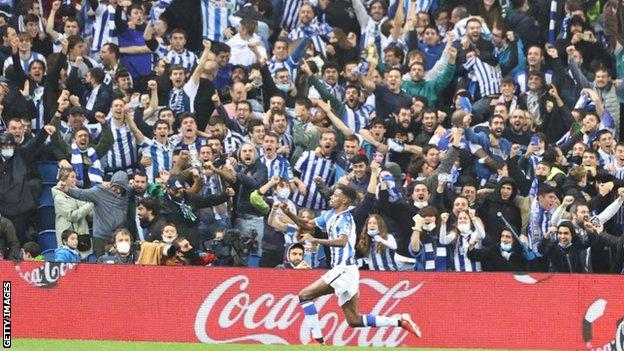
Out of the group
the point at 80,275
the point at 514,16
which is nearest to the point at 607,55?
the point at 514,16

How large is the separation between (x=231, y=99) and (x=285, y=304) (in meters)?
5.34

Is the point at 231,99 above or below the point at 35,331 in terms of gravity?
above

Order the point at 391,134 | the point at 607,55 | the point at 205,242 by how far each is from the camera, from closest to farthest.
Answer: the point at 205,242, the point at 391,134, the point at 607,55

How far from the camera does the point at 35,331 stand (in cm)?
2386

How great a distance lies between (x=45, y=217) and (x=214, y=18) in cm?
558

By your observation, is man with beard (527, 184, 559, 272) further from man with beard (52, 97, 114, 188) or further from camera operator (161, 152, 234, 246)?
man with beard (52, 97, 114, 188)

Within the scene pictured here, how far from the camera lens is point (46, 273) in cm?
2384

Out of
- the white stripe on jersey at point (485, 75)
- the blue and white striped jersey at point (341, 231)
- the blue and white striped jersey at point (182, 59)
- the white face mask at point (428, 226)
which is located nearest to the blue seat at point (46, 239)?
the blue and white striped jersey at point (182, 59)

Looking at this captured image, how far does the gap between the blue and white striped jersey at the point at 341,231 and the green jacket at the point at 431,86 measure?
21.1ft

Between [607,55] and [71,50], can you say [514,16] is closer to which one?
[607,55]

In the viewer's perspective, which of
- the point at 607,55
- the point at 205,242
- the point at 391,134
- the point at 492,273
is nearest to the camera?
the point at 492,273

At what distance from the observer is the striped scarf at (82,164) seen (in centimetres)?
2606

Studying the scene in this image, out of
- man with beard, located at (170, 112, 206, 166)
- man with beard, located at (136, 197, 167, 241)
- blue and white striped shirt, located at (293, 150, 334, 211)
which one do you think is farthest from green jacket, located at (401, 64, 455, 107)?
man with beard, located at (136, 197, 167, 241)

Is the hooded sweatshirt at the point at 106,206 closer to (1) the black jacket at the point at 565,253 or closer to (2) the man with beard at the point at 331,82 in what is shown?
(2) the man with beard at the point at 331,82
